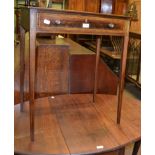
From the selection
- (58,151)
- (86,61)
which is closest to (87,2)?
(86,61)

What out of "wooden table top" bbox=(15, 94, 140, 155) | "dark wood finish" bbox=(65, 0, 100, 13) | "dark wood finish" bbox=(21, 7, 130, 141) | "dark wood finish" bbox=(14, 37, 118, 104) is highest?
"dark wood finish" bbox=(65, 0, 100, 13)

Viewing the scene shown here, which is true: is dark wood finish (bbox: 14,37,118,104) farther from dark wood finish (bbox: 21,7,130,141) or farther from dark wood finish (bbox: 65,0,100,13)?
dark wood finish (bbox: 65,0,100,13)

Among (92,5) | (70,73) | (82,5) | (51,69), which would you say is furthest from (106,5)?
(51,69)

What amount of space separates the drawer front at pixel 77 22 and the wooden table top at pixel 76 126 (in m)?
0.60

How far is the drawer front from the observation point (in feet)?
3.86

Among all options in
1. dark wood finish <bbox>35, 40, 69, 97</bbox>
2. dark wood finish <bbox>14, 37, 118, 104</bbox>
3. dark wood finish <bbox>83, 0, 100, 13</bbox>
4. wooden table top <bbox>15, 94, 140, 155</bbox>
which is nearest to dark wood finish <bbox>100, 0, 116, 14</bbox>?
dark wood finish <bbox>83, 0, 100, 13</bbox>

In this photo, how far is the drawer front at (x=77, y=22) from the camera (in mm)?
1176

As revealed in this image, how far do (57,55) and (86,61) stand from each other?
1.23 feet

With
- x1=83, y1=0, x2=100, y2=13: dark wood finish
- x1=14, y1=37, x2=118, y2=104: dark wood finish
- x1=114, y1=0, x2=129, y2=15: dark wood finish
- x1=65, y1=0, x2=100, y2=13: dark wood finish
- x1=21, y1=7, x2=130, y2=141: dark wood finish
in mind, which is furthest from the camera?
x1=114, y1=0, x2=129, y2=15: dark wood finish

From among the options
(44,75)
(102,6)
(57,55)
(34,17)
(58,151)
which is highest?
(102,6)

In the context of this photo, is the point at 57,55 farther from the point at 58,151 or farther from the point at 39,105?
the point at 58,151

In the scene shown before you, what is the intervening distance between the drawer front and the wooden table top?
23.6 inches

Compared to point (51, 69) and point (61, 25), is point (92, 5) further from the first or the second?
Answer: point (61, 25)

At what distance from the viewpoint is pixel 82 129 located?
4.62 feet
